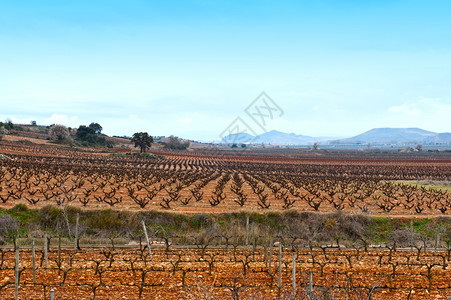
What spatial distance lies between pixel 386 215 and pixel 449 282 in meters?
12.9

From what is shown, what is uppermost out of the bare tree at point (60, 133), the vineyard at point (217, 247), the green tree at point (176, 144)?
the bare tree at point (60, 133)

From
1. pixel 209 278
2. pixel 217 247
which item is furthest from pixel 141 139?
pixel 209 278

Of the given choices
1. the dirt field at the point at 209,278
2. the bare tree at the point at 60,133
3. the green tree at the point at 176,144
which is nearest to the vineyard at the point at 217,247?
the dirt field at the point at 209,278

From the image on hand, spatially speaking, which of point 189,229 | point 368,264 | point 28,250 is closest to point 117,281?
point 28,250

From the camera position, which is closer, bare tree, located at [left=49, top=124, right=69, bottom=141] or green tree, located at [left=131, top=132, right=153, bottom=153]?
green tree, located at [left=131, top=132, right=153, bottom=153]

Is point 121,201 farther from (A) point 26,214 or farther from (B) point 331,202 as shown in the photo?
(B) point 331,202

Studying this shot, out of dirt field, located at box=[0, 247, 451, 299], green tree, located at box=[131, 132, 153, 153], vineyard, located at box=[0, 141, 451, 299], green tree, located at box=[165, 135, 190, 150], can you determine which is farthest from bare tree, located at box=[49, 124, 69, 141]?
dirt field, located at box=[0, 247, 451, 299]

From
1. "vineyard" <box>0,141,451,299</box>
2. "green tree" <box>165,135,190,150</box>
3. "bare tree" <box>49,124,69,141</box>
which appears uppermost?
"bare tree" <box>49,124,69,141</box>

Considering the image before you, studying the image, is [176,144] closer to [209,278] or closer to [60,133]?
[60,133]

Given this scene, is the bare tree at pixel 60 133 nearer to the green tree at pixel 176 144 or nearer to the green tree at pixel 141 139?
the green tree at pixel 141 139

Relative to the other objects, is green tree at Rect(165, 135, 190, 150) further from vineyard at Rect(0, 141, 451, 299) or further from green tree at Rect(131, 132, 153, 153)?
vineyard at Rect(0, 141, 451, 299)

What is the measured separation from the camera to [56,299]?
27.7 feet

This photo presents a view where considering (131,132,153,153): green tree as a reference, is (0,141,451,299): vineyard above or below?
below

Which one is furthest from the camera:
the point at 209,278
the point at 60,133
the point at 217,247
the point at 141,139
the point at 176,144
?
the point at 176,144
